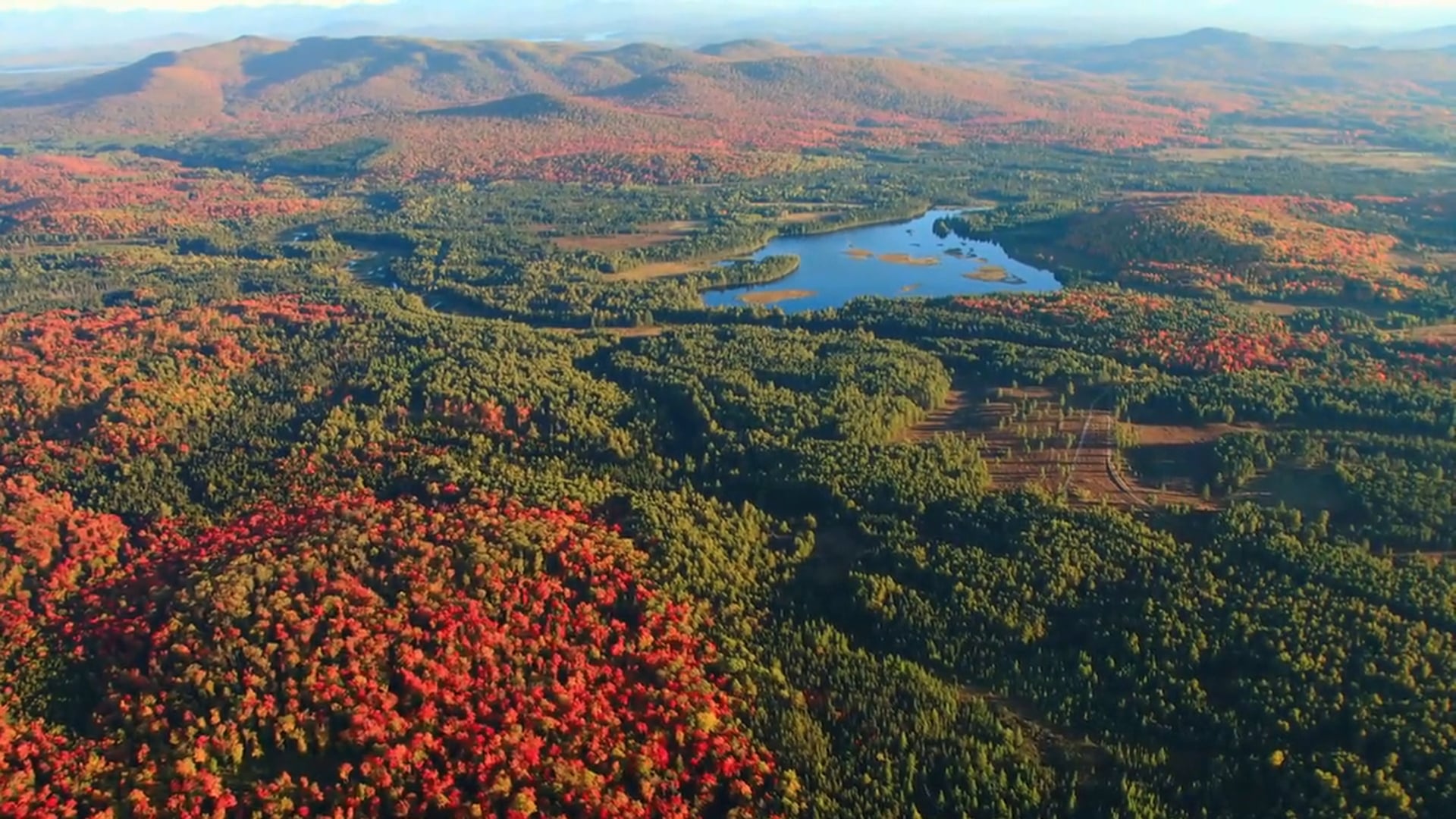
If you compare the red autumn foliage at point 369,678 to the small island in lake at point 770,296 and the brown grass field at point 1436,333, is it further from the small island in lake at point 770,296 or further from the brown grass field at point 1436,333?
the brown grass field at point 1436,333

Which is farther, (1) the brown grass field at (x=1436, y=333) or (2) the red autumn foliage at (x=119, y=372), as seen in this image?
(1) the brown grass field at (x=1436, y=333)

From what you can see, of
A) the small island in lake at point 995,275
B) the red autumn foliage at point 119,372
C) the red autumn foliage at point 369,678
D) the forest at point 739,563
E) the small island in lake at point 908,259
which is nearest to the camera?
the red autumn foliage at point 369,678

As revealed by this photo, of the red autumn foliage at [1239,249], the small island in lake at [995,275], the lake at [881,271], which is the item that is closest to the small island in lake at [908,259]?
the lake at [881,271]

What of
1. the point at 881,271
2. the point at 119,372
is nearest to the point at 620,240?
the point at 881,271

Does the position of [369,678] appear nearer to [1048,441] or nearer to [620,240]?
[1048,441]

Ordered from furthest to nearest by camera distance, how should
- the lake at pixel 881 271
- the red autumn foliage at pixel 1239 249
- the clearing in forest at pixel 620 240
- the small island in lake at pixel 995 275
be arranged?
the clearing in forest at pixel 620 240 → the small island in lake at pixel 995 275 → the lake at pixel 881 271 → the red autumn foliage at pixel 1239 249

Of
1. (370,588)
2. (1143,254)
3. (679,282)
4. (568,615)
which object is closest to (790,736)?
(568,615)

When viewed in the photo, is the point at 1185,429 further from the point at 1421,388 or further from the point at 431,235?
the point at 431,235
